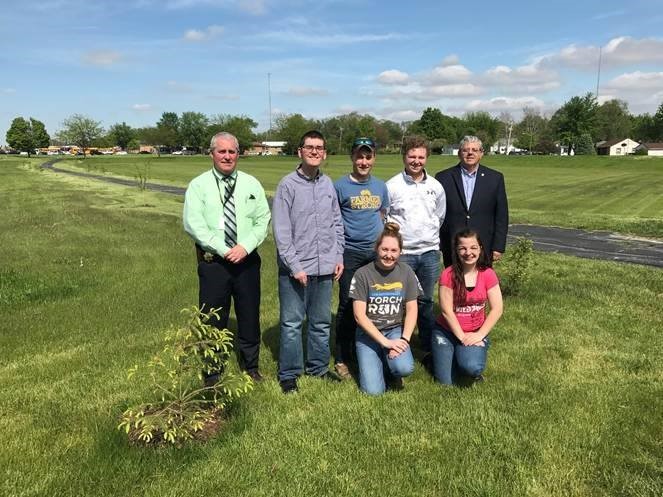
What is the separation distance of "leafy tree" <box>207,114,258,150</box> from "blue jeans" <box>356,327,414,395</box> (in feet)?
323

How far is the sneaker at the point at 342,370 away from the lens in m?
4.88

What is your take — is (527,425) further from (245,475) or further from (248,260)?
(248,260)

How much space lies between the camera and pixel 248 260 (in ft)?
15.1

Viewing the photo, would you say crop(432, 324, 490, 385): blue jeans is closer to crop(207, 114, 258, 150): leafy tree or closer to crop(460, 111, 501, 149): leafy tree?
crop(207, 114, 258, 150): leafy tree

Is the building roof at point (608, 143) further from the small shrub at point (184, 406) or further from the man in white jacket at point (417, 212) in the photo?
the small shrub at point (184, 406)

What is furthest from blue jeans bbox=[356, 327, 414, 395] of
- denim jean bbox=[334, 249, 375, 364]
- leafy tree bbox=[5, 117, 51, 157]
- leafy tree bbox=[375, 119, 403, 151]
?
leafy tree bbox=[5, 117, 51, 157]

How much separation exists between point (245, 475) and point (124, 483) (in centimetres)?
75

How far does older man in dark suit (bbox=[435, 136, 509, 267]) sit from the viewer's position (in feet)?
17.2

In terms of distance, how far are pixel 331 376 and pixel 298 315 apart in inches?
28.5

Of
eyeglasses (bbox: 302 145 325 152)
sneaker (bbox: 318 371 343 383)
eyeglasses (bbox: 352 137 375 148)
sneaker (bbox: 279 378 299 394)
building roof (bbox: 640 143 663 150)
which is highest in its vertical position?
eyeglasses (bbox: 352 137 375 148)

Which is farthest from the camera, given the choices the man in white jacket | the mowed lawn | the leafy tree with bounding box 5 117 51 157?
the leafy tree with bounding box 5 117 51 157

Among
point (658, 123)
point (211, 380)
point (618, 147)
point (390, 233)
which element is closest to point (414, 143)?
point (390, 233)

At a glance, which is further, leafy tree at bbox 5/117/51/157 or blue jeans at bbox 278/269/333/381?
leafy tree at bbox 5/117/51/157

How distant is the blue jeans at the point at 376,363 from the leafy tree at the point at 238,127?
98.5m
